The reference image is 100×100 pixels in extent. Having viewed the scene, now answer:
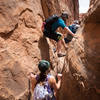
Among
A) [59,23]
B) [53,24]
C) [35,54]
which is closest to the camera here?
[35,54]

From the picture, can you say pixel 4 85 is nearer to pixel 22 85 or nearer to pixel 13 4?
pixel 22 85

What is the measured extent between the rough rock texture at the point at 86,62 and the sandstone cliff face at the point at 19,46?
1.03 m

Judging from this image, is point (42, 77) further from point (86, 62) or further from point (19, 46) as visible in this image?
point (19, 46)

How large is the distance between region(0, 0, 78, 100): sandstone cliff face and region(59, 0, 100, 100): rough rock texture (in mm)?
1026

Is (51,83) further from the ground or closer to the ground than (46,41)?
closer to the ground

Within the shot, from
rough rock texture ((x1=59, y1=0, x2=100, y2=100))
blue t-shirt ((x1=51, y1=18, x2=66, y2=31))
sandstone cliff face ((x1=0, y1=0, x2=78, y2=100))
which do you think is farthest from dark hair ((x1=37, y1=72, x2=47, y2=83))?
blue t-shirt ((x1=51, y1=18, x2=66, y2=31))

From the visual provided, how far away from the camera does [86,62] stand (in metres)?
3.41

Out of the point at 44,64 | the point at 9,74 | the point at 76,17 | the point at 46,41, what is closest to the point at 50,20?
the point at 46,41

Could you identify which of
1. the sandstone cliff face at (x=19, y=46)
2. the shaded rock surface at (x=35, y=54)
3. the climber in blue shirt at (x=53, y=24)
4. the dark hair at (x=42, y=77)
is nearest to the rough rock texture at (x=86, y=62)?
the shaded rock surface at (x=35, y=54)

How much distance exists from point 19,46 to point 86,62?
1656 millimetres

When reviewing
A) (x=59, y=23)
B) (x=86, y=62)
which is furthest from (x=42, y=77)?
(x=59, y=23)

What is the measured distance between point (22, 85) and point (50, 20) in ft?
5.69

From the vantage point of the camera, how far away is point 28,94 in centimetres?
402

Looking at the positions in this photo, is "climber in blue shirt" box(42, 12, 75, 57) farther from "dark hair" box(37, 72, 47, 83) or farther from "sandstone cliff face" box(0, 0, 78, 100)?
"dark hair" box(37, 72, 47, 83)
